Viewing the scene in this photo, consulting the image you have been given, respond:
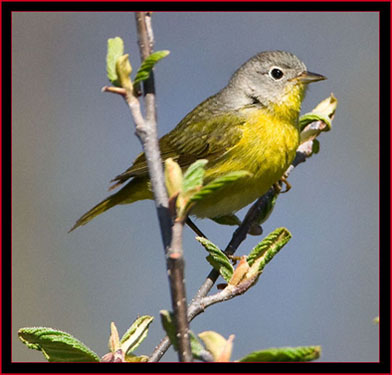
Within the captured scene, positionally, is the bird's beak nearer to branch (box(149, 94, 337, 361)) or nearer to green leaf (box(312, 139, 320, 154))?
branch (box(149, 94, 337, 361))

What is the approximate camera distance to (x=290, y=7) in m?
2.07

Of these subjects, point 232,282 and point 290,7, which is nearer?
point 232,282

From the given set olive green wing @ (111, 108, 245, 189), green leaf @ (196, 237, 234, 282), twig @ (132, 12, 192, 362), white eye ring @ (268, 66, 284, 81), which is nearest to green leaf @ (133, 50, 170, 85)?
twig @ (132, 12, 192, 362)

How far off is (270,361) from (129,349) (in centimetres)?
53

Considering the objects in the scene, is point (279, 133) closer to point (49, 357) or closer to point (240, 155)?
point (240, 155)

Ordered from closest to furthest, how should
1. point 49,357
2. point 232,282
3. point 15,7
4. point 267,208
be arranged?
point 49,357
point 232,282
point 15,7
point 267,208

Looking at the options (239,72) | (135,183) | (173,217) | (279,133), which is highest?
(239,72)

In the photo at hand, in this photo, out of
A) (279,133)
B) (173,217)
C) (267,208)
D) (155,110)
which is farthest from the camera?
(279,133)

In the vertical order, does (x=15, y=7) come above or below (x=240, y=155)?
above

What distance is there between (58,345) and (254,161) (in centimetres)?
204

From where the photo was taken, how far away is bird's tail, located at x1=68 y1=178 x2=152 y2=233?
3.48 metres

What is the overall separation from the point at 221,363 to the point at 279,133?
2310mm

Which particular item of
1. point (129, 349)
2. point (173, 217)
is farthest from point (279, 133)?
point (173, 217)

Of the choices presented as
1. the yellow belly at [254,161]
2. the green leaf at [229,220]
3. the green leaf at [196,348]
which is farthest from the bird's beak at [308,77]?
the green leaf at [196,348]
